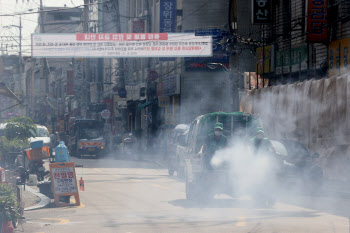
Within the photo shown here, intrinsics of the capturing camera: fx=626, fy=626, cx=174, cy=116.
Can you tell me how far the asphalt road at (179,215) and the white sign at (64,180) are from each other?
0.58 metres

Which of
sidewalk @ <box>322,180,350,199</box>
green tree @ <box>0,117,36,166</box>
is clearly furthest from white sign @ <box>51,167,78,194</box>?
sidewalk @ <box>322,180,350,199</box>

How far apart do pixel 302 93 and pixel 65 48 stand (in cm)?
1578

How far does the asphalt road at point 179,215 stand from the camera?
1124 centimetres

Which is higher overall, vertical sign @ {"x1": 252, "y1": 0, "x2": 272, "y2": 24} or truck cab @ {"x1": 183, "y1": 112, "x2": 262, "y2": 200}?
vertical sign @ {"x1": 252, "y1": 0, "x2": 272, "y2": 24}

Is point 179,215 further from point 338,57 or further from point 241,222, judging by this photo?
point 338,57

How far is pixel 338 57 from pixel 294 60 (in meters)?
5.00

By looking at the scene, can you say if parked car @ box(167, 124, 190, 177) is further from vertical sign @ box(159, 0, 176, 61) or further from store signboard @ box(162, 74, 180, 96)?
store signboard @ box(162, 74, 180, 96)

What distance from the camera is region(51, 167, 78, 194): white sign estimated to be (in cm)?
1565

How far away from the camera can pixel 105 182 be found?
22500 millimetres

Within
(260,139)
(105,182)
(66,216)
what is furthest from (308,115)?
(66,216)

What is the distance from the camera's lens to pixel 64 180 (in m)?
15.8

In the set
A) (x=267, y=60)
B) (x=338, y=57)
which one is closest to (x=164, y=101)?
(x=267, y=60)

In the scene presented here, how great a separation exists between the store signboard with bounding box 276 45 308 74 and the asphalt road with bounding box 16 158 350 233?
12320mm

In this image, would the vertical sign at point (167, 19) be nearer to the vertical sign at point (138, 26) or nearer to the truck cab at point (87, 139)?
the vertical sign at point (138, 26)
